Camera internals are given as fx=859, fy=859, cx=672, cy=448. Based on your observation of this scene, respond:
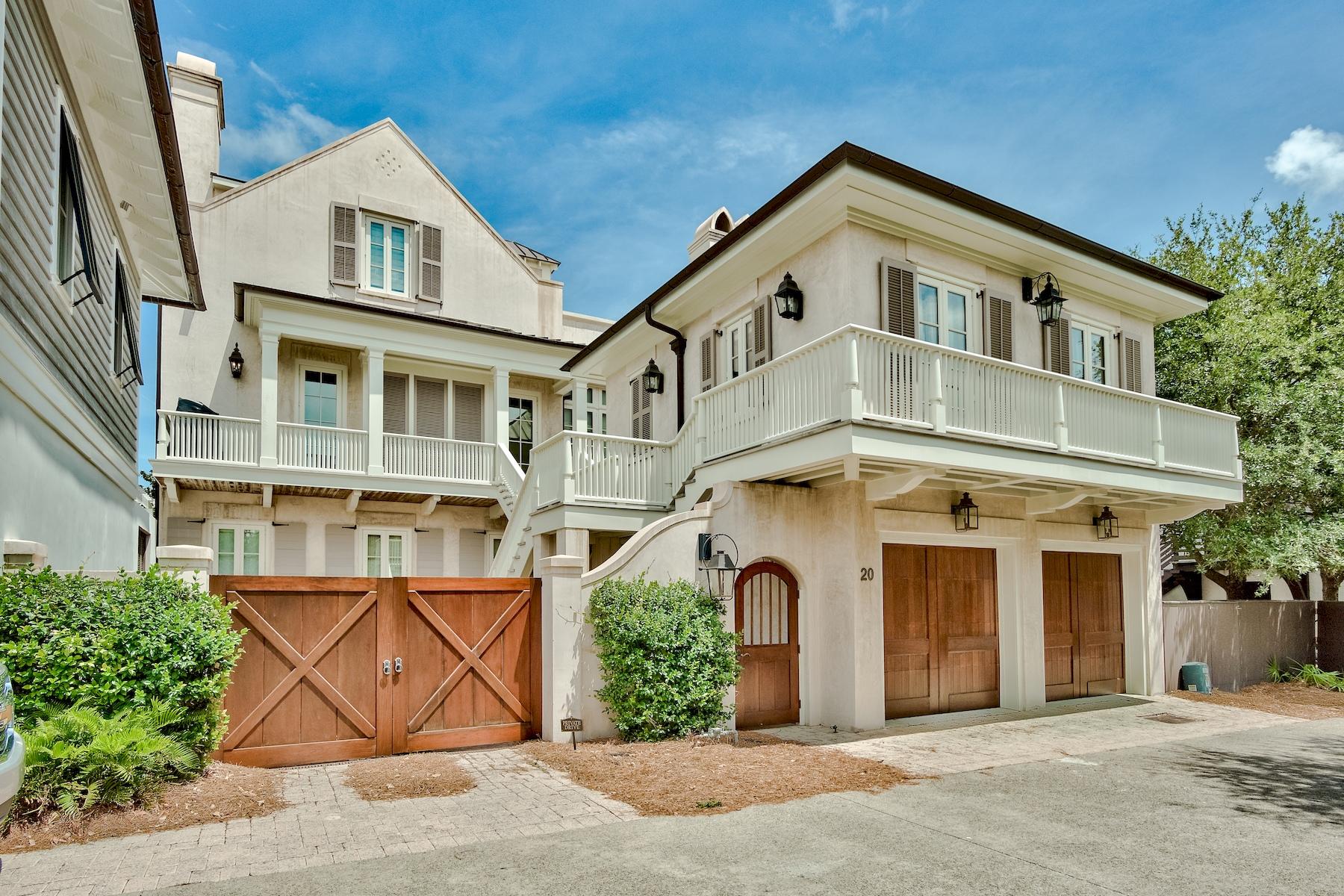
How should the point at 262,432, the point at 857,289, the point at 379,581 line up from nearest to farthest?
the point at 379,581, the point at 857,289, the point at 262,432

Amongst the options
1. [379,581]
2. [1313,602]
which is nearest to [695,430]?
[379,581]

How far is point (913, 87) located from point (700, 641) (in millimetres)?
8549

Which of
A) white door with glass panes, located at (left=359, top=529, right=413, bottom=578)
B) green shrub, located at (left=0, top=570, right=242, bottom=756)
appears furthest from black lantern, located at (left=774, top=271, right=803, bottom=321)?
white door with glass panes, located at (left=359, top=529, right=413, bottom=578)

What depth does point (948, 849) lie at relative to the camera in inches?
235

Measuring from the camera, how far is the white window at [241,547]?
1678 cm

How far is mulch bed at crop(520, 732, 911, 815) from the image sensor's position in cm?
722

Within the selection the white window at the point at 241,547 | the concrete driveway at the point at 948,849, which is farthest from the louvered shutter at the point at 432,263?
the concrete driveway at the point at 948,849

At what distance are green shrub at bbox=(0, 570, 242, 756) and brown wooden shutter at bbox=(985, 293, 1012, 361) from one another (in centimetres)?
997

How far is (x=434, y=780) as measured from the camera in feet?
25.7

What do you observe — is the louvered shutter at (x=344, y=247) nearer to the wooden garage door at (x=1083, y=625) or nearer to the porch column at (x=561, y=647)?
the porch column at (x=561, y=647)

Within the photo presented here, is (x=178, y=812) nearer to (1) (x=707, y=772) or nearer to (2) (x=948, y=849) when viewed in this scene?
(1) (x=707, y=772)

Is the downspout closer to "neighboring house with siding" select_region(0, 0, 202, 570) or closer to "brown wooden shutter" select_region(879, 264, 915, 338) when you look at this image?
"brown wooden shutter" select_region(879, 264, 915, 338)

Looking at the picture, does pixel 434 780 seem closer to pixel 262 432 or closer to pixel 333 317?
pixel 262 432

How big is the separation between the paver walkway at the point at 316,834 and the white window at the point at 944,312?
738cm
